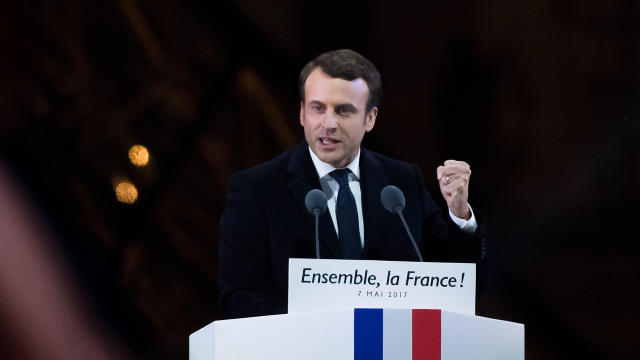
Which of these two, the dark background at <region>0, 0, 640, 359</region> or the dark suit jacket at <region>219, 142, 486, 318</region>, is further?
the dark background at <region>0, 0, 640, 359</region>

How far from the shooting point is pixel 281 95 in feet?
12.2

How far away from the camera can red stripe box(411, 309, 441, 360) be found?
2047 mm

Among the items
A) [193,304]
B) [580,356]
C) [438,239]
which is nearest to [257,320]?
[438,239]

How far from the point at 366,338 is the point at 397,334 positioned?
8 cm

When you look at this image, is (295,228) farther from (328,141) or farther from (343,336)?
(343,336)

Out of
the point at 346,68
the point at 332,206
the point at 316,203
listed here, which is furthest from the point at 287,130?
the point at 316,203

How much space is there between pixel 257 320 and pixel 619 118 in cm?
248

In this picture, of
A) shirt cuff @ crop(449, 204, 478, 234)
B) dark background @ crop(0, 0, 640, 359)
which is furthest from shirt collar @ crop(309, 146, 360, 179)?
dark background @ crop(0, 0, 640, 359)

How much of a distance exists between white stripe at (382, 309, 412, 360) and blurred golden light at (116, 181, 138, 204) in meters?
1.87

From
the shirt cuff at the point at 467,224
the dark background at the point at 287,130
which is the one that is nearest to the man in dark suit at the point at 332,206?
the shirt cuff at the point at 467,224

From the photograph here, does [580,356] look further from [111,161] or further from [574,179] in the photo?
[111,161]

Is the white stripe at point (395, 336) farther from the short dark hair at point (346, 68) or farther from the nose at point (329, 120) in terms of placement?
the short dark hair at point (346, 68)

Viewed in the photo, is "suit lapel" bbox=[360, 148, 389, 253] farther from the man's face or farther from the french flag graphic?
the french flag graphic

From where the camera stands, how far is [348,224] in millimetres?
2904
